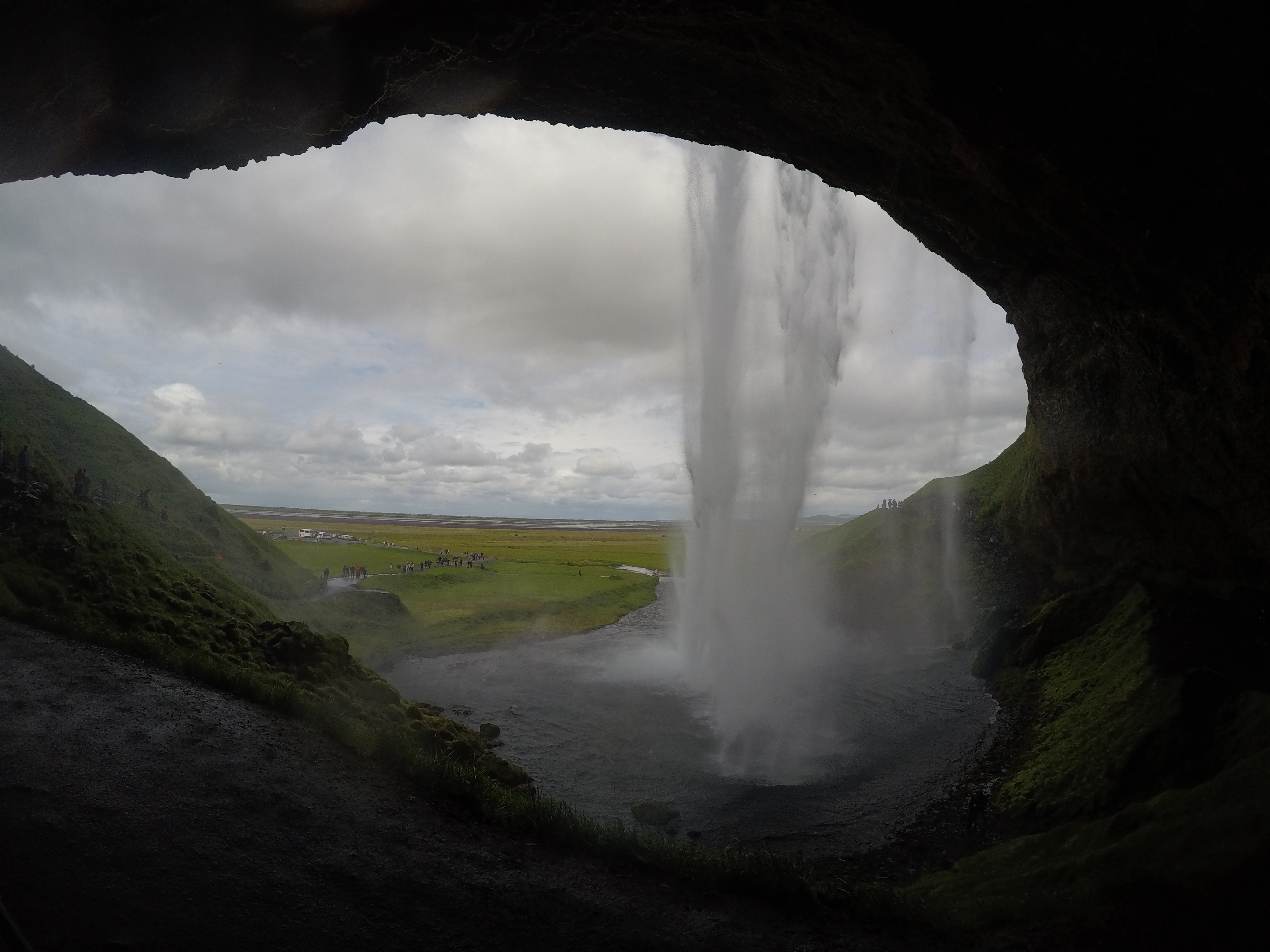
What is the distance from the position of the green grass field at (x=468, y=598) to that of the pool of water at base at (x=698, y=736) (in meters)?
3.82

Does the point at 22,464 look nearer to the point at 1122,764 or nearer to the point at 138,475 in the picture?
the point at 138,475

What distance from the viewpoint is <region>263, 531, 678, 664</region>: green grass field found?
36.0 metres

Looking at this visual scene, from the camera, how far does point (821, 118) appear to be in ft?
45.0

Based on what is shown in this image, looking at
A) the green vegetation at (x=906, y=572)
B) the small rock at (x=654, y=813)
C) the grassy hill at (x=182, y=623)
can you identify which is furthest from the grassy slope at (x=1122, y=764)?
the grassy hill at (x=182, y=623)

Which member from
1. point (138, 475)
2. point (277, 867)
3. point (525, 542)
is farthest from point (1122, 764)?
point (525, 542)

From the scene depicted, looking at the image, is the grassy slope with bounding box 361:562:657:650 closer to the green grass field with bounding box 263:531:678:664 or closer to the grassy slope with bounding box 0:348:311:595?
the green grass field with bounding box 263:531:678:664

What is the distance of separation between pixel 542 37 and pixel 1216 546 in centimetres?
2229

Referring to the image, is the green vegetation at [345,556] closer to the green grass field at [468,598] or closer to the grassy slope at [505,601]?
the green grass field at [468,598]

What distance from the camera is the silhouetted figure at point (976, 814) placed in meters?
14.2

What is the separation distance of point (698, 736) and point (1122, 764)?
11.5m

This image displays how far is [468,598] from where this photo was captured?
156 ft

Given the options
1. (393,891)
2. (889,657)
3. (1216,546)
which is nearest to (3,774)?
(393,891)

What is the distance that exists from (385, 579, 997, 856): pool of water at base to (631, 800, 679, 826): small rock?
214 millimetres

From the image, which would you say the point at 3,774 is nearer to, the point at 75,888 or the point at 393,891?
the point at 75,888
